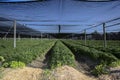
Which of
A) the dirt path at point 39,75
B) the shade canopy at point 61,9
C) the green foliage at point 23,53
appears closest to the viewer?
the dirt path at point 39,75

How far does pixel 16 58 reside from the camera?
6.14 meters

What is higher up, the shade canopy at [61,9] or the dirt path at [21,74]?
the shade canopy at [61,9]

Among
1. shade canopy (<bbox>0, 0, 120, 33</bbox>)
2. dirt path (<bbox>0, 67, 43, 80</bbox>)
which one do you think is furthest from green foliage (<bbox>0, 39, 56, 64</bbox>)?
shade canopy (<bbox>0, 0, 120, 33</bbox>)

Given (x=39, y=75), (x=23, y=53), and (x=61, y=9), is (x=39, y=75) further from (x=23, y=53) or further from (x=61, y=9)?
(x=61, y=9)

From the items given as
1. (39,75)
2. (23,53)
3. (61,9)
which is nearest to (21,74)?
(39,75)

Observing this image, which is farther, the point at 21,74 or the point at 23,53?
the point at 23,53

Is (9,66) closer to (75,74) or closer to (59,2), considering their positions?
(75,74)

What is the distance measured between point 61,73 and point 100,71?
34.0 inches

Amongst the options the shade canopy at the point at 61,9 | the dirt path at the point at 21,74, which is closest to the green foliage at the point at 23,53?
the dirt path at the point at 21,74

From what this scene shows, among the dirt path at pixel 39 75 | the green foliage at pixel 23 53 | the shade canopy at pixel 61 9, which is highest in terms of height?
the shade canopy at pixel 61 9

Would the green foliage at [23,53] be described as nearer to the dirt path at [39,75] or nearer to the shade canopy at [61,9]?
the dirt path at [39,75]

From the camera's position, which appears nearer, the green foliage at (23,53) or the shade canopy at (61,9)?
the green foliage at (23,53)

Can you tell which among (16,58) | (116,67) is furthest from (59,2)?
(116,67)

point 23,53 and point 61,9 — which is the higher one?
point 61,9
